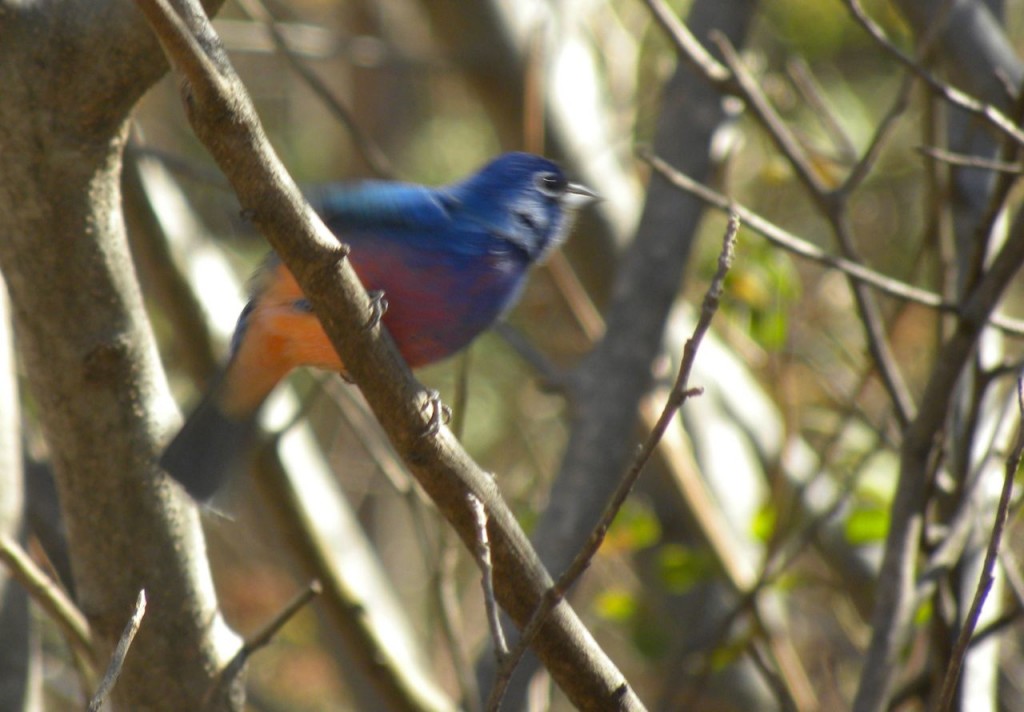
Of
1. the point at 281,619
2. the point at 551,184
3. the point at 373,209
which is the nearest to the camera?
the point at 281,619

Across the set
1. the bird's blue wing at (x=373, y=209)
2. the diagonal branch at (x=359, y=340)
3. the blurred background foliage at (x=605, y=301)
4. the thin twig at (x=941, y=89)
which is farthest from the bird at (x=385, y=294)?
the thin twig at (x=941, y=89)

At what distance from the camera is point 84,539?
2.25 meters

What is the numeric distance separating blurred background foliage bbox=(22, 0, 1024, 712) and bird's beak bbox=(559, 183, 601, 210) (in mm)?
602

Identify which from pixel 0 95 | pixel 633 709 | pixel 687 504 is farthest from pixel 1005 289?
pixel 0 95

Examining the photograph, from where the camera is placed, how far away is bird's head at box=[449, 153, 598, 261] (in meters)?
3.06

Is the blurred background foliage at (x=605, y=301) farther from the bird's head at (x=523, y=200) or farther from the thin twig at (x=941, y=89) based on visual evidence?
the thin twig at (x=941, y=89)

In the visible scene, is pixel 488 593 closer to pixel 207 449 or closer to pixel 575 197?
pixel 207 449

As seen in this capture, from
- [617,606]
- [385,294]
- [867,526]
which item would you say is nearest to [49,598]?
[385,294]

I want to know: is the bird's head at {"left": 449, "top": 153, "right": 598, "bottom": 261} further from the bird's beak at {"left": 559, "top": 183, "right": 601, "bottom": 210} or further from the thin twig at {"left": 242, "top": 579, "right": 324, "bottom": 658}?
the thin twig at {"left": 242, "top": 579, "right": 324, "bottom": 658}

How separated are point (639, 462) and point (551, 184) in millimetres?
1881

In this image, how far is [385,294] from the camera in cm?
273

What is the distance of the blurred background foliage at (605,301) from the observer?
12.7 ft

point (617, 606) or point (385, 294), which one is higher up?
point (385, 294)

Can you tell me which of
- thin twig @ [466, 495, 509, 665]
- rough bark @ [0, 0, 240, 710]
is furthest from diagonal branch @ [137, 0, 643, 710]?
rough bark @ [0, 0, 240, 710]
